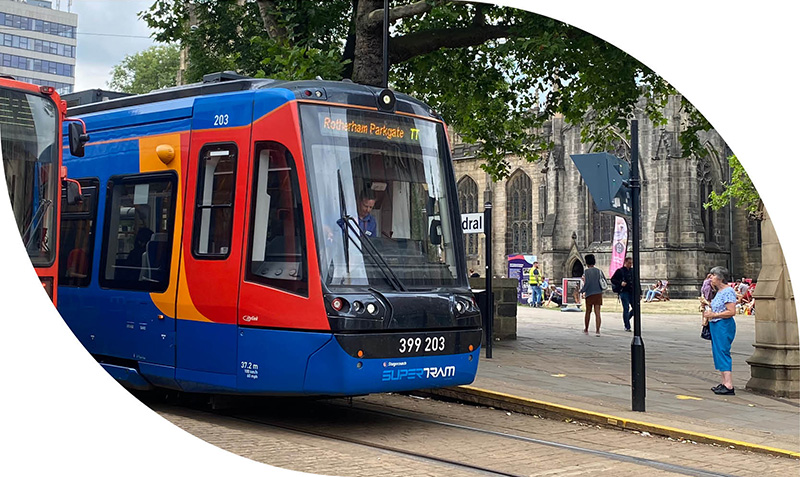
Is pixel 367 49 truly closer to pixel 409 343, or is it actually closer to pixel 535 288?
pixel 409 343

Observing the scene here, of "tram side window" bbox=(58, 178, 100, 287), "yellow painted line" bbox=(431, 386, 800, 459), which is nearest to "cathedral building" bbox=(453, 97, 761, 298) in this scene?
"yellow painted line" bbox=(431, 386, 800, 459)

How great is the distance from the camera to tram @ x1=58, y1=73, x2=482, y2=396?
29.3 ft

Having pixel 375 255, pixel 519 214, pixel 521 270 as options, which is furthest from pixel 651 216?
pixel 375 255

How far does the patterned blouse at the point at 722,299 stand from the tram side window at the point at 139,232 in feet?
23.4

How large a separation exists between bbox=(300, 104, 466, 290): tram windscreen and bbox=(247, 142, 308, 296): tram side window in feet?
0.72

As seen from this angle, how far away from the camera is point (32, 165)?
9000 millimetres

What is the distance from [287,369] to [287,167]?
1959 mm

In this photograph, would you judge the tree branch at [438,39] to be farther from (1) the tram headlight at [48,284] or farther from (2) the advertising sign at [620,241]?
(2) the advertising sign at [620,241]

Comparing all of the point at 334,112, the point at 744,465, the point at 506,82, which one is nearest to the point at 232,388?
the point at 334,112

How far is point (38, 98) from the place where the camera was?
30.2 feet

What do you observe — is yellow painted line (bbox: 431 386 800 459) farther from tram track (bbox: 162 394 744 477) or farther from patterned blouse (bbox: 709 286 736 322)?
patterned blouse (bbox: 709 286 736 322)

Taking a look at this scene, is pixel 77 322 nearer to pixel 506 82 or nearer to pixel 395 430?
pixel 395 430

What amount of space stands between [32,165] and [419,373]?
13.9 ft

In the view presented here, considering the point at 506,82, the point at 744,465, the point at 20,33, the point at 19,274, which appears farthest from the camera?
the point at 20,33
